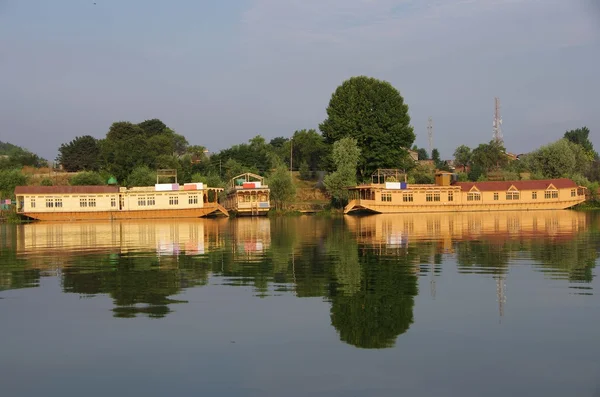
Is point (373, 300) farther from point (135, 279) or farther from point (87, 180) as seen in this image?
point (87, 180)

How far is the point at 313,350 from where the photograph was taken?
10.3 metres

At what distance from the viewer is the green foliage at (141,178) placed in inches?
2530

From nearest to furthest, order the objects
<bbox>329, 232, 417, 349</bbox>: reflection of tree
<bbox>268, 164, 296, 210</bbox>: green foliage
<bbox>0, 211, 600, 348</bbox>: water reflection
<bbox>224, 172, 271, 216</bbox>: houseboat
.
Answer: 1. <bbox>329, 232, 417, 349</bbox>: reflection of tree
2. <bbox>0, 211, 600, 348</bbox>: water reflection
3. <bbox>224, 172, 271, 216</bbox>: houseboat
4. <bbox>268, 164, 296, 210</bbox>: green foliage

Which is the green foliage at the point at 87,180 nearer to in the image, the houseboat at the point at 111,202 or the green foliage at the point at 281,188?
the houseboat at the point at 111,202

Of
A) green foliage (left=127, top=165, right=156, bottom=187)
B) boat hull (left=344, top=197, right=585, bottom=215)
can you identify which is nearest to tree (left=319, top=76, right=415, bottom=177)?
boat hull (left=344, top=197, right=585, bottom=215)

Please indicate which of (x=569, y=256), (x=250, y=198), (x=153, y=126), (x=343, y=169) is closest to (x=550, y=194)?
(x=343, y=169)

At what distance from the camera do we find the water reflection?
1359 cm

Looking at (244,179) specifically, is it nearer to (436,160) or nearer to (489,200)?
(489,200)

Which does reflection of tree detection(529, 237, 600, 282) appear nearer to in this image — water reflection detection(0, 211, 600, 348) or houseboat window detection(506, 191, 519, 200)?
water reflection detection(0, 211, 600, 348)

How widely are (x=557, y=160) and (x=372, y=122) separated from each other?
24155 mm

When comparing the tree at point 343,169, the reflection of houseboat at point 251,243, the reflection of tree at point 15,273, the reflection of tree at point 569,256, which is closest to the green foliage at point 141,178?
the tree at point 343,169

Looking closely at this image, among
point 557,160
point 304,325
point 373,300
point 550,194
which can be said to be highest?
point 557,160

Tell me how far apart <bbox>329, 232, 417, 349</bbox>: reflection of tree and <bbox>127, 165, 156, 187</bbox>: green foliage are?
154 feet

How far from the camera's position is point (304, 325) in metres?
11.8
